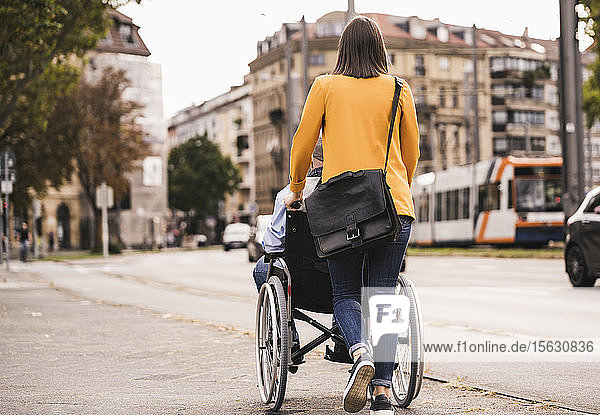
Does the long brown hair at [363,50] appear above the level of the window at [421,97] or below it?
below

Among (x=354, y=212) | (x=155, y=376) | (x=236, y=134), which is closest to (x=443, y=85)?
(x=236, y=134)

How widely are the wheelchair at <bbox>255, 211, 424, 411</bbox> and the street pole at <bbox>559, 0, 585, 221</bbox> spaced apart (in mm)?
22697

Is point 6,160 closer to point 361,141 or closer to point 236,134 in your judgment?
point 361,141

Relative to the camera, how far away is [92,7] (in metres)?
21.4

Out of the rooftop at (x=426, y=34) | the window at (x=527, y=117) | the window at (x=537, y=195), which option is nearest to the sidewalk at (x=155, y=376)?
the window at (x=537, y=195)

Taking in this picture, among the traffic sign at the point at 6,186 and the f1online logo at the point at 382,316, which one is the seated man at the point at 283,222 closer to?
the f1online logo at the point at 382,316

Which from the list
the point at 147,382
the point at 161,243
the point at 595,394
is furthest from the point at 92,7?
the point at 161,243

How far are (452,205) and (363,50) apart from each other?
3746 centimetres

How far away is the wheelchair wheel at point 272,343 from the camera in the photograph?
5.81 metres

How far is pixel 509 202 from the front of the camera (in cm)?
3678

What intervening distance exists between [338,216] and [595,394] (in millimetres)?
2172

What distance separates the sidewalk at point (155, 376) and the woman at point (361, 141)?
75 centimetres

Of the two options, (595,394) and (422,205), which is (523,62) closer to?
(422,205)

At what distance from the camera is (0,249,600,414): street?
20.9 ft
